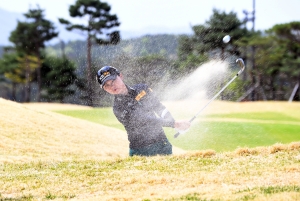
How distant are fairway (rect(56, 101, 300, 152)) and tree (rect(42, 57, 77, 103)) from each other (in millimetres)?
13933

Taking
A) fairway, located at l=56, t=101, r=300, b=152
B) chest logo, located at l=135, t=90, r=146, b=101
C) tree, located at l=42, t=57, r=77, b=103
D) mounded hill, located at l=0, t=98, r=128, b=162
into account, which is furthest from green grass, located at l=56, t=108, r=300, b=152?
tree, located at l=42, t=57, r=77, b=103

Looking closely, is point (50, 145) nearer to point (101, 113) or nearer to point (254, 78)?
point (101, 113)

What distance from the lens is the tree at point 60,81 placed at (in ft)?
104

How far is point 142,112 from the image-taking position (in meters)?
8.25

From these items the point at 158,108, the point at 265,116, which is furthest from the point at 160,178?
the point at 265,116

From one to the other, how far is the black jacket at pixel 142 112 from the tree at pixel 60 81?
22.9 metres

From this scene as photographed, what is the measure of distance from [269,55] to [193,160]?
26.6 meters

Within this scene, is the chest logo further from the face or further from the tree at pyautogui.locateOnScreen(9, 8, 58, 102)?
the tree at pyautogui.locateOnScreen(9, 8, 58, 102)

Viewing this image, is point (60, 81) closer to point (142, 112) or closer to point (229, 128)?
point (229, 128)

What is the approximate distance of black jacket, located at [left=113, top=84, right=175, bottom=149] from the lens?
320 inches

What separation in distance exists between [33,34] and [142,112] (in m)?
32.9

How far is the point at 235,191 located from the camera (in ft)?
18.5

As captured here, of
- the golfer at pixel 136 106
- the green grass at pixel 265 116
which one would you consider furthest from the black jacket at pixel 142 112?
the green grass at pixel 265 116

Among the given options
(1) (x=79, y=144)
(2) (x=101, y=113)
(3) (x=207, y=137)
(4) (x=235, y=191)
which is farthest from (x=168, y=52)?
(4) (x=235, y=191)
